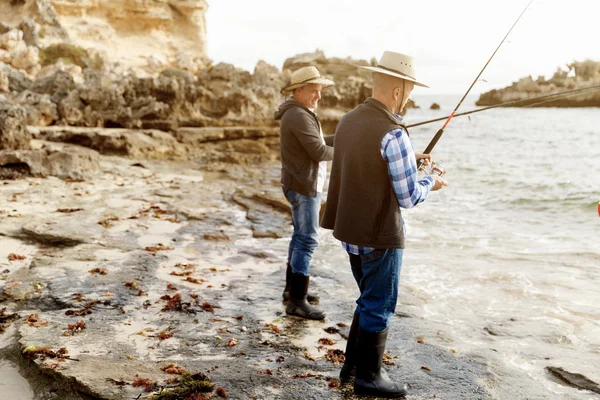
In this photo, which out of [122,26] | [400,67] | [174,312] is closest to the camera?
[400,67]

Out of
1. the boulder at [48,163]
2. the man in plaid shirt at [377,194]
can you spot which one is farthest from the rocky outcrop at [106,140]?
the man in plaid shirt at [377,194]

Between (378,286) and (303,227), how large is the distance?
1.61m

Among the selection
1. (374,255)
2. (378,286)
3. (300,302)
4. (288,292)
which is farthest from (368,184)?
(288,292)

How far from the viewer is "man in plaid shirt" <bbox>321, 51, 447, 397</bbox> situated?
3.14 m

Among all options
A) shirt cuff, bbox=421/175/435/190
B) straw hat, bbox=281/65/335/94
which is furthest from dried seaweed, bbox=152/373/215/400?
straw hat, bbox=281/65/335/94

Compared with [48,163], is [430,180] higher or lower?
higher

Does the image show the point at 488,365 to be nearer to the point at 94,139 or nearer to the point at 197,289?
the point at 197,289

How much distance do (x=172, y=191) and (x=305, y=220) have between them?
610 centimetres

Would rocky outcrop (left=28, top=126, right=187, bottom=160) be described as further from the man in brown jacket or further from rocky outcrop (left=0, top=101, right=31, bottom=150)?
the man in brown jacket

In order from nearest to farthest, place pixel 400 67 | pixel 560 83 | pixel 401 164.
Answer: pixel 401 164
pixel 400 67
pixel 560 83

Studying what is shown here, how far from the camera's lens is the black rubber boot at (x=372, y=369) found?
344 centimetres

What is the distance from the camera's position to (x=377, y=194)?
3.23 m

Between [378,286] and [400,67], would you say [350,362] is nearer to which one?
[378,286]

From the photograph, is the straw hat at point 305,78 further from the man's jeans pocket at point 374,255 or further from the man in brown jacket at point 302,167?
the man's jeans pocket at point 374,255
